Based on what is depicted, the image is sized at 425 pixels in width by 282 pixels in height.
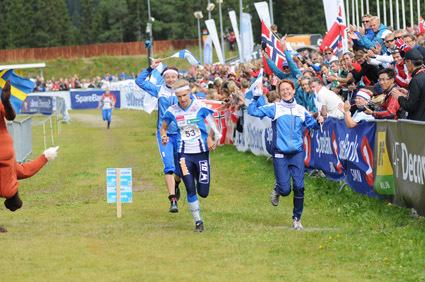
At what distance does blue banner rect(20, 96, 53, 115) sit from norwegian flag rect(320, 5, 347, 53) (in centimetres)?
2864

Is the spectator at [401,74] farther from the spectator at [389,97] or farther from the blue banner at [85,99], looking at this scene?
the blue banner at [85,99]

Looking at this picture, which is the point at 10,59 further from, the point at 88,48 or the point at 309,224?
the point at 309,224

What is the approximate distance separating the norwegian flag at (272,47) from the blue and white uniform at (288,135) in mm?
8826

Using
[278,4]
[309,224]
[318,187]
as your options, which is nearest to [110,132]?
[318,187]

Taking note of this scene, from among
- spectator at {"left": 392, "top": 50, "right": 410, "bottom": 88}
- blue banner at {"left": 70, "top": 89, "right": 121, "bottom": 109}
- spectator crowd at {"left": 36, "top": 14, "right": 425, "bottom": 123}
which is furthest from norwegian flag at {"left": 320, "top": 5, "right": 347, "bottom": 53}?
blue banner at {"left": 70, "top": 89, "right": 121, "bottom": 109}

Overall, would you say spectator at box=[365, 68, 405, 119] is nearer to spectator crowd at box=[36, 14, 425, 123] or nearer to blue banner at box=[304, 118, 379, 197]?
spectator crowd at box=[36, 14, 425, 123]

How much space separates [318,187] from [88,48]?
103 m

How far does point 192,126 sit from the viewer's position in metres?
14.3

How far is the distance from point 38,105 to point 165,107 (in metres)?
36.6

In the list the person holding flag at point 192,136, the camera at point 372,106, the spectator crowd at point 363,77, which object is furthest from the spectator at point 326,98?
the person holding flag at point 192,136

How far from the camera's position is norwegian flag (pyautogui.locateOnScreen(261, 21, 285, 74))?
23.2 meters

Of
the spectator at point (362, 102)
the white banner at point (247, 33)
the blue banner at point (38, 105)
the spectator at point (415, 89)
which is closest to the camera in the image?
the spectator at point (415, 89)

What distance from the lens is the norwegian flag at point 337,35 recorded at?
22984 millimetres

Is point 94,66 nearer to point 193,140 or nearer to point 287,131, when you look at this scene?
point 193,140
